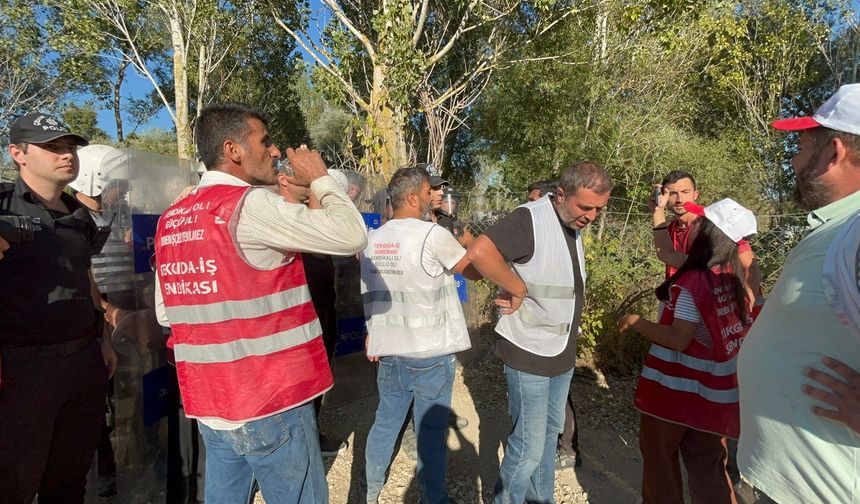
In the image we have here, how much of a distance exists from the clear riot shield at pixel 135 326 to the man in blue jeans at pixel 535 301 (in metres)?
2.03

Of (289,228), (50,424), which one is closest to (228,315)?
(289,228)

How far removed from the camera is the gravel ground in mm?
3096

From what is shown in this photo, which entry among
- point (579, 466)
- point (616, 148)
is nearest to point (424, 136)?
point (616, 148)

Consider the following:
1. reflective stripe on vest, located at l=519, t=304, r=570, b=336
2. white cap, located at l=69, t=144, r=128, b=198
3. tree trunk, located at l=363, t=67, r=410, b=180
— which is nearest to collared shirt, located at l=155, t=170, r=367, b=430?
reflective stripe on vest, located at l=519, t=304, r=570, b=336

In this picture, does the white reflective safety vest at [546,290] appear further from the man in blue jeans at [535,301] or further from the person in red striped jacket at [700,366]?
the person in red striped jacket at [700,366]

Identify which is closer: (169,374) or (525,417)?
(525,417)

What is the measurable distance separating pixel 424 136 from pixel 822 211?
37.6 feet

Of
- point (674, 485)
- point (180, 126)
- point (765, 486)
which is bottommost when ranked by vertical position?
point (674, 485)

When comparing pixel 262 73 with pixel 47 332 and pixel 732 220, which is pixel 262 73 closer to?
pixel 47 332

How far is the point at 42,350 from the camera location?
80.4 inches

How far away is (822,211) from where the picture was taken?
1.20m

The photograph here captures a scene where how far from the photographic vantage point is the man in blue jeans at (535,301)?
2.25 m

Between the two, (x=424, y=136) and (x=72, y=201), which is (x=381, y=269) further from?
(x=424, y=136)

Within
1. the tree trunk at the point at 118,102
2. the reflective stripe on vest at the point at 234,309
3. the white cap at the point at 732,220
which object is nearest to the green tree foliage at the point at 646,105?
the white cap at the point at 732,220
